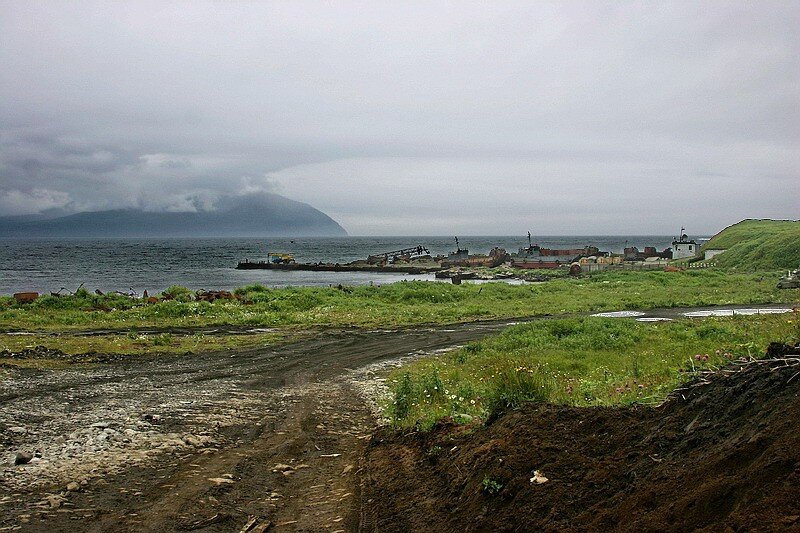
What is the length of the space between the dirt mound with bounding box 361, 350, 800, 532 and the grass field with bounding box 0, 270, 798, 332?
1952cm

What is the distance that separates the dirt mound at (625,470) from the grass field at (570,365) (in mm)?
1071

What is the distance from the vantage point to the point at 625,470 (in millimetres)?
4953

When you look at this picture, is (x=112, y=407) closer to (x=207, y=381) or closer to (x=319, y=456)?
(x=207, y=381)

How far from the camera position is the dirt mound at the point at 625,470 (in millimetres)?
3883

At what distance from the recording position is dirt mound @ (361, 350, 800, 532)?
3.88 m

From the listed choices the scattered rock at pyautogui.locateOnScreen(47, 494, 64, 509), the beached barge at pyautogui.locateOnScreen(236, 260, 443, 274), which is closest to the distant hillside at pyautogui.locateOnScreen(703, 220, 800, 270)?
the beached barge at pyautogui.locateOnScreen(236, 260, 443, 274)

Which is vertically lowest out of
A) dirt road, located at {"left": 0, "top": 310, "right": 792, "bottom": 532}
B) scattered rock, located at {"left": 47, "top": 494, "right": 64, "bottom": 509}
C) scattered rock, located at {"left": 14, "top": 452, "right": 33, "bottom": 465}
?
dirt road, located at {"left": 0, "top": 310, "right": 792, "bottom": 532}

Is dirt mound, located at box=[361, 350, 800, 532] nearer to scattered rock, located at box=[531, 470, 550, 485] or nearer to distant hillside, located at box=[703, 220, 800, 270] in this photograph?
scattered rock, located at box=[531, 470, 550, 485]

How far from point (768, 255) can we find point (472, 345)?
5341 cm

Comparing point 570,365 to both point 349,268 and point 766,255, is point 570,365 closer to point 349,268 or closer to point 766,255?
point 766,255

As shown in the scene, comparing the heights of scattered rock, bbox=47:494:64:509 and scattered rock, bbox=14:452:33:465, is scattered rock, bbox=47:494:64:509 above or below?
below

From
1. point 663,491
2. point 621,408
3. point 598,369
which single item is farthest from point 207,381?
point 663,491

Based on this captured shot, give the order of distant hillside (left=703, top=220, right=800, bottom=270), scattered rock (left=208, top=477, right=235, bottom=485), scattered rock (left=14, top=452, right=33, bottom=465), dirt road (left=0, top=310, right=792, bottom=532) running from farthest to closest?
distant hillside (left=703, top=220, right=800, bottom=270), scattered rock (left=14, top=452, right=33, bottom=465), scattered rock (left=208, top=477, right=235, bottom=485), dirt road (left=0, top=310, right=792, bottom=532)

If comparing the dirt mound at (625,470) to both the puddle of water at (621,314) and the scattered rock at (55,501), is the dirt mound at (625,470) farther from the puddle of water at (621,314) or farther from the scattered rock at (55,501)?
the puddle of water at (621,314)
